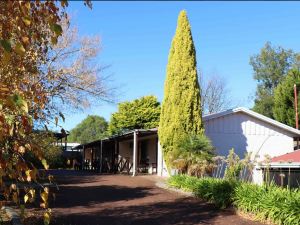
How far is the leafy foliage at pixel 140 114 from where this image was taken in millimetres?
42722

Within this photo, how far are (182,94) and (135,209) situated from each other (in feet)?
29.5

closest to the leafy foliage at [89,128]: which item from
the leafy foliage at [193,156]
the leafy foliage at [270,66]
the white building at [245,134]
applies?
the leafy foliage at [270,66]

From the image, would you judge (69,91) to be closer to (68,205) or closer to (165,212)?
(68,205)

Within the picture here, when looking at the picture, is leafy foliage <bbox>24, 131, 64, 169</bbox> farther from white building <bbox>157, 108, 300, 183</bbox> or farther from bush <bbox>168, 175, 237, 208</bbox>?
white building <bbox>157, 108, 300, 183</bbox>

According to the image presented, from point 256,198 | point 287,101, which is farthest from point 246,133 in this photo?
point 256,198

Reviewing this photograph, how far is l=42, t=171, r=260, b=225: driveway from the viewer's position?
10.2 metres

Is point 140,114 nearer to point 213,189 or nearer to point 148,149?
point 148,149

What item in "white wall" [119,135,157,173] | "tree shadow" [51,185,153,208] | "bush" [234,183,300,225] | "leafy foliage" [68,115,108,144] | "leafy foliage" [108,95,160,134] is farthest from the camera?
"leafy foliage" [68,115,108,144]

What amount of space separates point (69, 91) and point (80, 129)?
86.7m

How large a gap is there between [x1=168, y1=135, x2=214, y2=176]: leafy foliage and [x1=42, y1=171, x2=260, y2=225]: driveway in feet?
5.36

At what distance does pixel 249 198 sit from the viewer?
10758mm

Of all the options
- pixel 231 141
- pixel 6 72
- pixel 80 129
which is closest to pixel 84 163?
pixel 231 141

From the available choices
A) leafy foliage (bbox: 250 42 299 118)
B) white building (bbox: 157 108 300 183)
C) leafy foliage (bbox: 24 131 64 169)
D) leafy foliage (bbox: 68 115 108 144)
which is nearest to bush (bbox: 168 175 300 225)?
leafy foliage (bbox: 24 131 64 169)

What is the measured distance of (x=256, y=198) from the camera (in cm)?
1052
